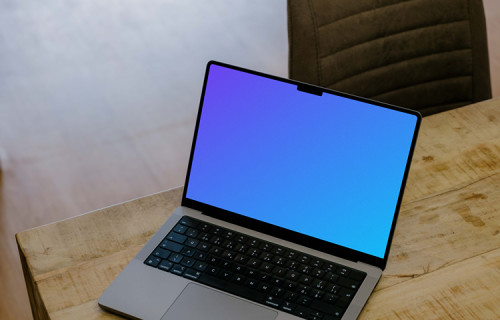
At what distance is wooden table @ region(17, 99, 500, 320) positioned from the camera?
1062 millimetres

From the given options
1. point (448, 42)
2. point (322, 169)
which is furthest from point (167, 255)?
point (448, 42)

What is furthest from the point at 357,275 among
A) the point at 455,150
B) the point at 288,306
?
the point at 455,150

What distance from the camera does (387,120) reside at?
1083 millimetres

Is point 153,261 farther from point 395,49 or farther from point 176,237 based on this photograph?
point 395,49

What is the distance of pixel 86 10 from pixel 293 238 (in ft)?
7.99

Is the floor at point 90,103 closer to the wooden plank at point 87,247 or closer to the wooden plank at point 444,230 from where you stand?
the wooden plank at point 87,247

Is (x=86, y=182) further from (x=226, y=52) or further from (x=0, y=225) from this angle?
(x=226, y=52)

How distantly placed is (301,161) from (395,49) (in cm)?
63

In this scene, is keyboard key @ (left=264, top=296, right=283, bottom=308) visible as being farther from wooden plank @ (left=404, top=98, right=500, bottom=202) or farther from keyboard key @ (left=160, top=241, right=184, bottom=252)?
wooden plank @ (left=404, top=98, right=500, bottom=202)

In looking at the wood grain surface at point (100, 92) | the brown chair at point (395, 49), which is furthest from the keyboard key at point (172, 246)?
the wood grain surface at point (100, 92)

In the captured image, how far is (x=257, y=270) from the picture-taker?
109 centimetres

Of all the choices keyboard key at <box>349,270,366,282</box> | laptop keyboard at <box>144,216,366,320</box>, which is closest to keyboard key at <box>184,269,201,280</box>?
laptop keyboard at <box>144,216,366,320</box>

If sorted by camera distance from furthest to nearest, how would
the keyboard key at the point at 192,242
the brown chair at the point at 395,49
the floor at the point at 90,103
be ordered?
the floor at the point at 90,103, the brown chair at the point at 395,49, the keyboard key at the point at 192,242

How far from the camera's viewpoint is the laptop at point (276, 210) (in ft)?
3.46
